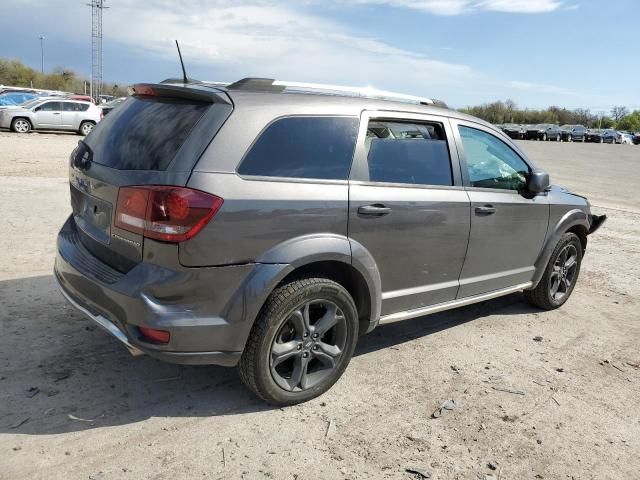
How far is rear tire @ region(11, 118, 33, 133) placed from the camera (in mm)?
23078

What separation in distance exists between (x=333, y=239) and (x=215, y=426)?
1.26 m

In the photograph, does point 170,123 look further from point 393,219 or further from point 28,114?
point 28,114

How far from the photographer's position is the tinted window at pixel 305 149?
3.13 meters

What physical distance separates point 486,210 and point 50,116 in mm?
23813

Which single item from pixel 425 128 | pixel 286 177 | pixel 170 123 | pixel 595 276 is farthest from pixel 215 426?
pixel 595 276

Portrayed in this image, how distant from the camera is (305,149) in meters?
3.33

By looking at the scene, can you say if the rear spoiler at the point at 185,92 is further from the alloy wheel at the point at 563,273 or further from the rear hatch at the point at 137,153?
the alloy wheel at the point at 563,273

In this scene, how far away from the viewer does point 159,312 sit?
2.86 meters

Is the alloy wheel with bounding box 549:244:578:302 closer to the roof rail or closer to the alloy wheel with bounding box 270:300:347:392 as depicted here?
the roof rail

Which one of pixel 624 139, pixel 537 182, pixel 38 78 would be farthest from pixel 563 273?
pixel 38 78

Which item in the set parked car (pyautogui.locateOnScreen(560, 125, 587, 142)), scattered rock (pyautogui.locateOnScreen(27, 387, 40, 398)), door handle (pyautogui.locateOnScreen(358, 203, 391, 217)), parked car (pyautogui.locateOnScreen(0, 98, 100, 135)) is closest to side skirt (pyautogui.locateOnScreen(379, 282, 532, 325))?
door handle (pyautogui.locateOnScreen(358, 203, 391, 217))

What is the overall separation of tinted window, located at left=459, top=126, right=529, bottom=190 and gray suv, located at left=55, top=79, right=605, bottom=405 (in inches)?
1.7

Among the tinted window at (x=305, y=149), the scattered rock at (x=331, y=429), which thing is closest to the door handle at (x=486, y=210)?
the tinted window at (x=305, y=149)

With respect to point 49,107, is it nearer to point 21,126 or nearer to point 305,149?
point 21,126
